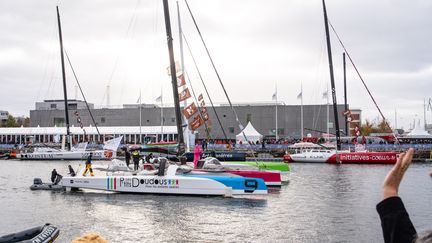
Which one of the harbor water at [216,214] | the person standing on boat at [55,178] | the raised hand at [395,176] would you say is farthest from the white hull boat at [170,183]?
the raised hand at [395,176]

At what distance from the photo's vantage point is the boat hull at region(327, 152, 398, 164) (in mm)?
50469

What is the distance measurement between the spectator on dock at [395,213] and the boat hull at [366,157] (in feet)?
163

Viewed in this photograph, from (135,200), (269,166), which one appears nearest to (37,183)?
(135,200)

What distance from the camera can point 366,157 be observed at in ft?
167

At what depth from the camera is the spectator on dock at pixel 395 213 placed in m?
3.04

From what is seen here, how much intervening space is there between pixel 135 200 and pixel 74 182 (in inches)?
195

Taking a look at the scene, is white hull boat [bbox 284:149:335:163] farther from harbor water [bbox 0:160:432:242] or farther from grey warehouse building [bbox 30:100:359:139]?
grey warehouse building [bbox 30:100:359:139]

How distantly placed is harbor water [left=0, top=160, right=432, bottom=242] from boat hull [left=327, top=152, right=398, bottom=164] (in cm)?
2093

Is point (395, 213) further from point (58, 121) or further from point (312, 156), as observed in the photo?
point (58, 121)

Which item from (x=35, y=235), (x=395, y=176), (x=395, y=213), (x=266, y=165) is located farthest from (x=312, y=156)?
(x=395, y=213)

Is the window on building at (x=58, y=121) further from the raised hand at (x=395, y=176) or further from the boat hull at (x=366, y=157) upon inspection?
the raised hand at (x=395, y=176)

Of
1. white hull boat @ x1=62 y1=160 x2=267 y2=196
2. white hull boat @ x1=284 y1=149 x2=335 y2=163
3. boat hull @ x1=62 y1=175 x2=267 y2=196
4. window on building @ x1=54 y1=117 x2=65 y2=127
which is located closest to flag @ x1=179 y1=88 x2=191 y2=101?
white hull boat @ x1=62 y1=160 x2=267 y2=196

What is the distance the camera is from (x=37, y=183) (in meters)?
29.1

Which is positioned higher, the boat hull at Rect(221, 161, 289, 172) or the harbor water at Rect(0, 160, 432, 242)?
the boat hull at Rect(221, 161, 289, 172)
